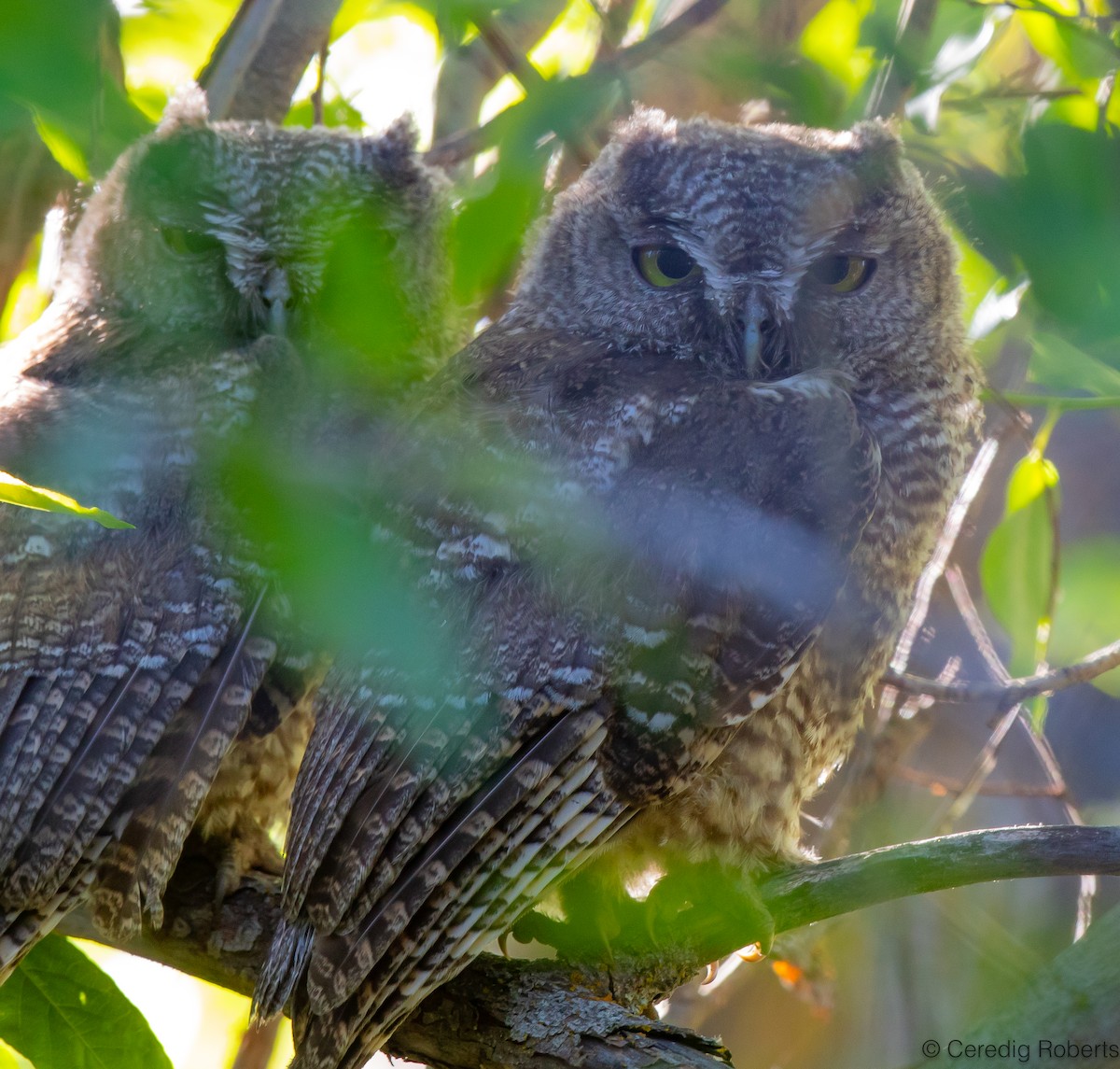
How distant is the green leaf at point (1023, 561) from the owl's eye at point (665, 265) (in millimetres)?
697

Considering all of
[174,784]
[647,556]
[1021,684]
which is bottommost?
[174,784]

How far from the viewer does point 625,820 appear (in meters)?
1.94

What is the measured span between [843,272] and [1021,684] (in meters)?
0.76


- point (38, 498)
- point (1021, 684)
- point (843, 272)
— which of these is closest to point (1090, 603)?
point (1021, 684)

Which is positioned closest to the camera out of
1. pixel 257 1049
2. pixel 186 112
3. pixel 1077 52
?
pixel 1077 52

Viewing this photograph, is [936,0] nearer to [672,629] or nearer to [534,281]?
[534,281]

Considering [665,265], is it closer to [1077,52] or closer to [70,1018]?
[1077,52]

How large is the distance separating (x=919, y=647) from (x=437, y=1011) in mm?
1659

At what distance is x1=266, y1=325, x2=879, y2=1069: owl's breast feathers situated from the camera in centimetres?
187

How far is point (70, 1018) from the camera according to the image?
218 centimetres

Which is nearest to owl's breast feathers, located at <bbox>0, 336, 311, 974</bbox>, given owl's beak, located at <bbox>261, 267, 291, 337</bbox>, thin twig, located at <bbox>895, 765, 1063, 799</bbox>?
owl's beak, located at <bbox>261, 267, 291, 337</bbox>

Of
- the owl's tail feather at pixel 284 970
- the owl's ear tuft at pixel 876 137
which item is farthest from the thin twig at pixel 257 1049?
the owl's ear tuft at pixel 876 137

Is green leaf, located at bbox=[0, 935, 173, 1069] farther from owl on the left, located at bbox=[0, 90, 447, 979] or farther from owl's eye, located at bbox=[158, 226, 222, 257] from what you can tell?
owl's eye, located at bbox=[158, 226, 222, 257]

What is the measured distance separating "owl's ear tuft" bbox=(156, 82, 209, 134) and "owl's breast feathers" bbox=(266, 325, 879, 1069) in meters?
0.85
